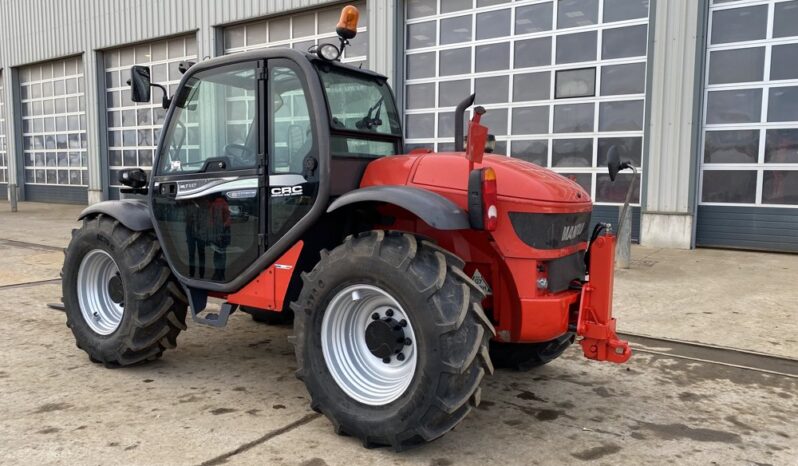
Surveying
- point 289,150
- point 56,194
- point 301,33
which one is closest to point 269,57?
point 289,150

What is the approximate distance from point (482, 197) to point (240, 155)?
1677 mm

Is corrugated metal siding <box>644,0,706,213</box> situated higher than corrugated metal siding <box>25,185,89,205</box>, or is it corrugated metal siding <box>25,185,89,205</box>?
corrugated metal siding <box>644,0,706,213</box>

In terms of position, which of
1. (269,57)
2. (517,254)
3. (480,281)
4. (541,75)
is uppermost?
(541,75)

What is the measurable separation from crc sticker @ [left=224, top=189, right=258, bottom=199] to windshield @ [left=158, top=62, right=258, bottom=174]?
15 centimetres

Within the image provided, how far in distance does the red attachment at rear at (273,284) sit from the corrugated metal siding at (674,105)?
329 inches

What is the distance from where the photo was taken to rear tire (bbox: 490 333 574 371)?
3949 mm

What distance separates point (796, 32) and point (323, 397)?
9844mm

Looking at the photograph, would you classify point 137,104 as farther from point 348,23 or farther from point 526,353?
point 526,353

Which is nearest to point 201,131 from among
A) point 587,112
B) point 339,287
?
point 339,287

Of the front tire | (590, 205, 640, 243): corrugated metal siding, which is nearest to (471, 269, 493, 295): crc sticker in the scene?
the front tire

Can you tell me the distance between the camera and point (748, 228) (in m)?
9.92

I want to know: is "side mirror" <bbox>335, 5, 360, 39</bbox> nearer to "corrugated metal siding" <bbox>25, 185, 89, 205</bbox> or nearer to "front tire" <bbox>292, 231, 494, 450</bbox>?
"front tire" <bbox>292, 231, 494, 450</bbox>

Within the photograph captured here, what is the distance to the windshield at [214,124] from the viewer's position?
3797 millimetres

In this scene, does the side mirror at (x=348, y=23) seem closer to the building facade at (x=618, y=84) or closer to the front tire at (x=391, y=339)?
the front tire at (x=391, y=339)
